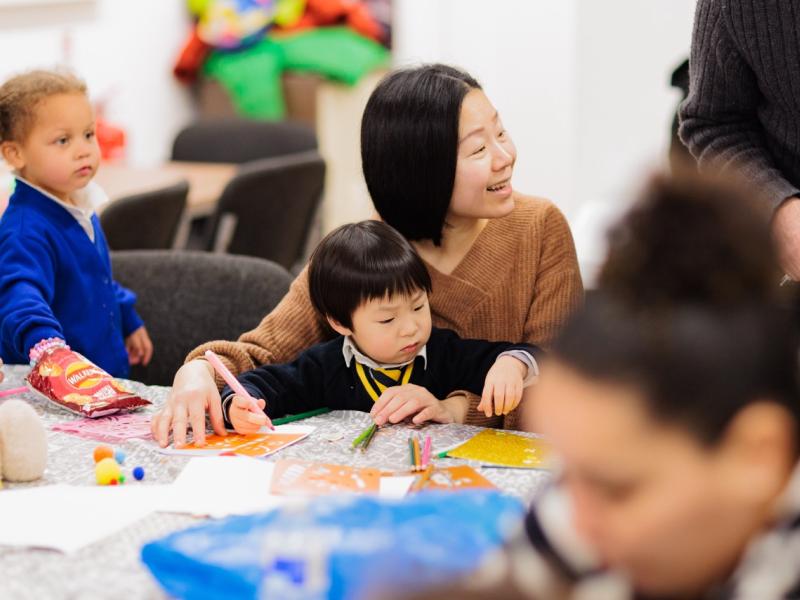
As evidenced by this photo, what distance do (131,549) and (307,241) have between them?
8.29 feet

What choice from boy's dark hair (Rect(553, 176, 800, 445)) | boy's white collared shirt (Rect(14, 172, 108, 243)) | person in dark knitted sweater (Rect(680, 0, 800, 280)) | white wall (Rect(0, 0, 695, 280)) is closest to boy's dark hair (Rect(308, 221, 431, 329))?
person in dark knitted sweater (Rect(680, 0, 800, 280))

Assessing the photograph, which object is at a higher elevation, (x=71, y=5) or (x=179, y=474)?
(x=71, y=5)

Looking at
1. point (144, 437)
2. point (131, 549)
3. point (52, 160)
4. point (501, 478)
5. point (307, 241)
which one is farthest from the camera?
point (307, 241)

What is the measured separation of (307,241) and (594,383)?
120 inches

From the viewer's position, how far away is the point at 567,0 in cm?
442

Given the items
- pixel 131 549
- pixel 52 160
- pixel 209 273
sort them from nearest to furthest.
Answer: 1. pixel 131 549
2. pixel 52 160
3. pixel 209 273

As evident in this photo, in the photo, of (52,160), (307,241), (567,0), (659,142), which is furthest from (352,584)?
(567,0)

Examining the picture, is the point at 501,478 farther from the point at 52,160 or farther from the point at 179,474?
the point at 52,160

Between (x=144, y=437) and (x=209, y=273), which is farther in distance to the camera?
(x=209, y=273)

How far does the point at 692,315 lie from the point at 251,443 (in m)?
0.92

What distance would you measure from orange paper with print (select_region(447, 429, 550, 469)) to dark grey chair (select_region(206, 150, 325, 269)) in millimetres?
1865

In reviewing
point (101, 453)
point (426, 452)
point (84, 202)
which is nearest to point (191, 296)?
point (84, 202)

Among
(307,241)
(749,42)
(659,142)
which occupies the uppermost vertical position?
(749,42)

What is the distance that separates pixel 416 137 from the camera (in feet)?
5.54
